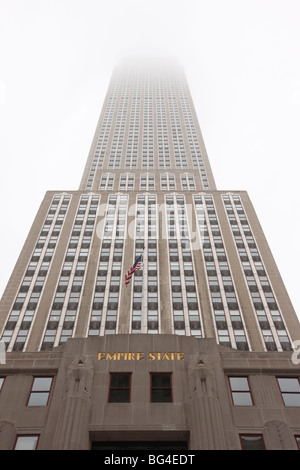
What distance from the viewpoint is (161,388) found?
26.3 m

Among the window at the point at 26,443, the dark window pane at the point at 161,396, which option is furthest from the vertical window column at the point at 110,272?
the window at the point at 26,443

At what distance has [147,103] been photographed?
172m

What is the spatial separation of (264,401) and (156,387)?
7326 millimetres

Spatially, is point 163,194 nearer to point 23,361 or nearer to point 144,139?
point 144,139

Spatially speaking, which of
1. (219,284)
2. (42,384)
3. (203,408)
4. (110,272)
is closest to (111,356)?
(42,384)

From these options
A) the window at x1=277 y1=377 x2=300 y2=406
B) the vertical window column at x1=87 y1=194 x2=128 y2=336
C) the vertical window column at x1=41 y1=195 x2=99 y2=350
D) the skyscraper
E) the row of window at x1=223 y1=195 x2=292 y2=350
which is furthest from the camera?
the vertical window column at x1=87 y1=194 x2=128 y2=336

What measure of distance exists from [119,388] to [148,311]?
1624 inches

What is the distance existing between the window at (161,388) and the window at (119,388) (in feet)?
5.59

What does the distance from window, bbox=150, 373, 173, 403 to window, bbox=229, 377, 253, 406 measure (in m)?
4.34

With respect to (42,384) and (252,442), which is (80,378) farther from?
(252,442)

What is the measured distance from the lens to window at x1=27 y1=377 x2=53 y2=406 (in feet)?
84.1

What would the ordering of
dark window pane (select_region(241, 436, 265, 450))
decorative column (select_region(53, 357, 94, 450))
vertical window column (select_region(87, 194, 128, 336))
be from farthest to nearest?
1. vertical window column (select_region(87, 194, 128, 336))
2. dark window pane (select_region(241, 436, 265, 450))
3. decorative column (select_region(53, 357, 94, 450))

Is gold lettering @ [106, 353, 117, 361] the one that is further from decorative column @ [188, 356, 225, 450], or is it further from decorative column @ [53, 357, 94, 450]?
decorative column @ [188, 356, 225, 450]

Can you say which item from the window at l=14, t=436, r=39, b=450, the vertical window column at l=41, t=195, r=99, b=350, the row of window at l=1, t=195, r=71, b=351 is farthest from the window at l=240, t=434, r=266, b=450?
the row of window at l=1, t=195, r=71, b=351
